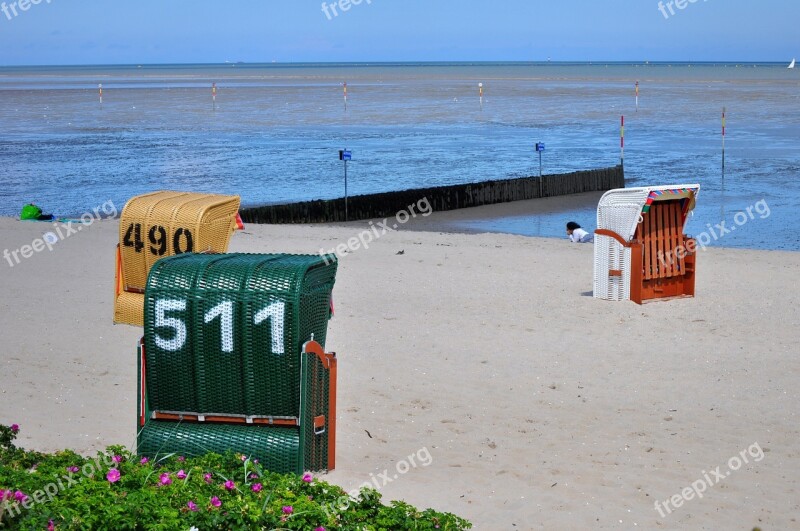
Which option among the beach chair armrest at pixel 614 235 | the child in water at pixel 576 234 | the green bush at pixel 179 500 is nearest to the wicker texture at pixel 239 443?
the green bush at pixel 179 500

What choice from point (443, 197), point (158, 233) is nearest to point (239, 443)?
point (158, 233)

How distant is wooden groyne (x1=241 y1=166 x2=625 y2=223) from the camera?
2266 centimetres

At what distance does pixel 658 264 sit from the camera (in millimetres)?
12836

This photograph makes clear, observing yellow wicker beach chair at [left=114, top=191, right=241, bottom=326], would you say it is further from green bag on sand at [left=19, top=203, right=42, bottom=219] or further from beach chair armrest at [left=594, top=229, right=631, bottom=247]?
green bag on sand at [left=19, top=203, right=42, bottom=219]

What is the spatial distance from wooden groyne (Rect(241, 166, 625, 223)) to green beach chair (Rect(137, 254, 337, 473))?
50.5ft

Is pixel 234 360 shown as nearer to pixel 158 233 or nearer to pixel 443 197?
pixel 158 233

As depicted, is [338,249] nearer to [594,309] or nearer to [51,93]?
[594,309]

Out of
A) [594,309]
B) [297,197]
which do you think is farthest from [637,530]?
[297,197]

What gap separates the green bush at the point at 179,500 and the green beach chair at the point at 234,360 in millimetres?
816

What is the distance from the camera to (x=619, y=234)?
12562 mm

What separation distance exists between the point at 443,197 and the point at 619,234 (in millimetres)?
13179

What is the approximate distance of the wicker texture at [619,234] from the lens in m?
12.4

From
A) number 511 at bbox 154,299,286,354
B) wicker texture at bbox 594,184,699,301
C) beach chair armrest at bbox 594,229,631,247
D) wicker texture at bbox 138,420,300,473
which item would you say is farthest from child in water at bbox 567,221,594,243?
number 511 at bbox 154,299,286,354

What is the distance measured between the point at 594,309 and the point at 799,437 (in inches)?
173
